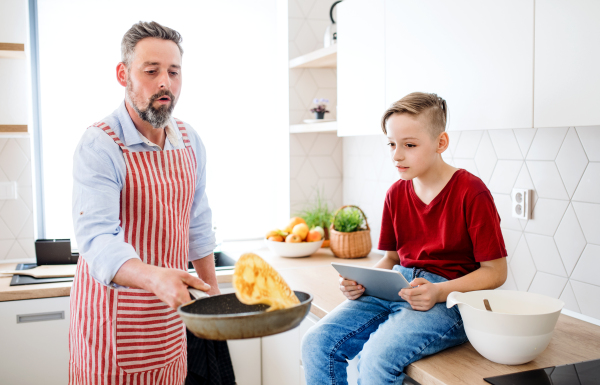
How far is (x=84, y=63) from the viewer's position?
247 cm

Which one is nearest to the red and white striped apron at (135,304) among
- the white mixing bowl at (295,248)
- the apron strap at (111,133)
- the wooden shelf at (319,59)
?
the apron strap at (111,133)

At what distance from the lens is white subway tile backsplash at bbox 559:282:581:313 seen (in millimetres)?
1476

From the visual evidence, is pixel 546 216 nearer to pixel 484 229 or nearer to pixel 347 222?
pixel 484 229

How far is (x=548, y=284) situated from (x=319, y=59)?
141cm

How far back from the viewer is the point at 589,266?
143 centimetres

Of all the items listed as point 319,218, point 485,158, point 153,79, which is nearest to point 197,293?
point 153,79

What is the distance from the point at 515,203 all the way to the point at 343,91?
2.60 ft

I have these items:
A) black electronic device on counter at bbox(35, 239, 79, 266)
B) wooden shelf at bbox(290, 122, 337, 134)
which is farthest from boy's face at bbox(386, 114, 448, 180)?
black electronic device on counter at bbox(35, 239, 79, 266)

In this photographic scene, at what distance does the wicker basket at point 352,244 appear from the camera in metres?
2.28

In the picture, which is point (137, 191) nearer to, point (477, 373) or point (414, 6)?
point (477, 373)

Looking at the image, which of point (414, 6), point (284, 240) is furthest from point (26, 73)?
point (414, 6)

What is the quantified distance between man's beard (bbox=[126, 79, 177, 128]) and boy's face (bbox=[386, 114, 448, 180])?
58 centimetres

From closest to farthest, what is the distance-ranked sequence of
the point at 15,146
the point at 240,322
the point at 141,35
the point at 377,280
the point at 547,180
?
the point at 240,322 < the point at 141,35 < the point at 377,280 < the point at 547,180 < the point at 15,146

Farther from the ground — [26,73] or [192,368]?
[26,73]
